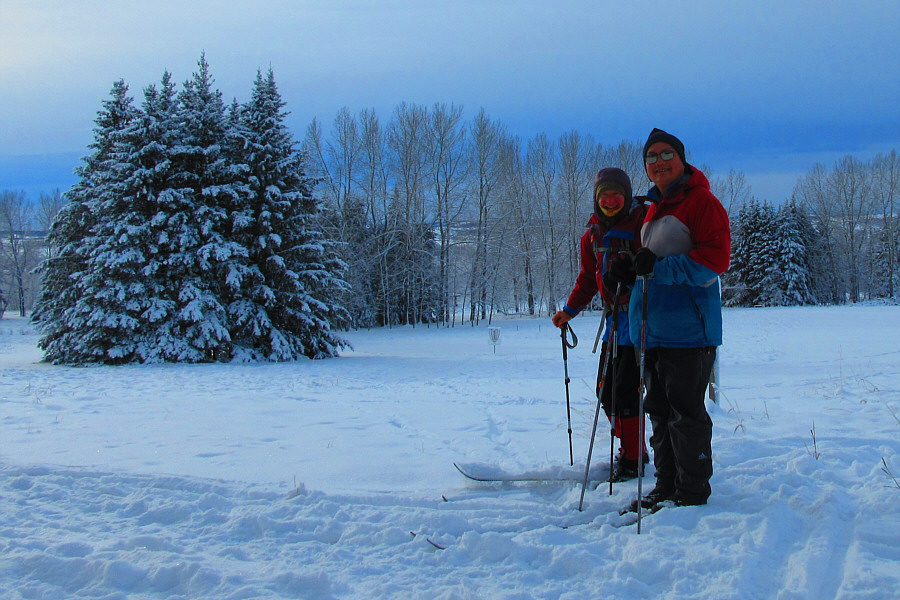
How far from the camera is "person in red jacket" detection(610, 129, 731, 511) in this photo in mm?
2684

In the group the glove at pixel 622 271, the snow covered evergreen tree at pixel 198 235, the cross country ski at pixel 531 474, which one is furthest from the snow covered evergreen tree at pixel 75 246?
the glove at pixel 622 271

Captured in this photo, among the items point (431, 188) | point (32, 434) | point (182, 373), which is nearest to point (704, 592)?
point (32, 434)

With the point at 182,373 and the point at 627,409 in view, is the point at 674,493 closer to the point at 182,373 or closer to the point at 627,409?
the point at 627,409

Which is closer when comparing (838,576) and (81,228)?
(838,576)

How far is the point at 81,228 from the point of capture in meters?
16.1

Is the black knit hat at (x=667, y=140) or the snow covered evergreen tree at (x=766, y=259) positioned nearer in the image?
the black knit hat at (x=667, y=140)

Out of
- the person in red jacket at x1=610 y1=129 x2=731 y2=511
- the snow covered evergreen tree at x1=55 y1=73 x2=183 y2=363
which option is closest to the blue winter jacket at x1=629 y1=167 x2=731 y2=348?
the person in red jacket at x1=610 y1=129 x2=731 y2=511

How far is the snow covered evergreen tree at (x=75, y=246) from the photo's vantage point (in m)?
14.9

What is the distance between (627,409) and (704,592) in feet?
4.37

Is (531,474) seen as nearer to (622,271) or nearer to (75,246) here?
(622,271)

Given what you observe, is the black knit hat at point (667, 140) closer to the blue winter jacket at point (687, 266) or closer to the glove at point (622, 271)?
the blue winter jacket at point (687, 266)

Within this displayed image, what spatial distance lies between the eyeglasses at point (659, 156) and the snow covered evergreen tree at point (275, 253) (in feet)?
45.5

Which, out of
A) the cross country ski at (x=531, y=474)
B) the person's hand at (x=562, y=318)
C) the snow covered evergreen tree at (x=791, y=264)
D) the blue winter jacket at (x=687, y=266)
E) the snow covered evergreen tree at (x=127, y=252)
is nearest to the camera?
the blue winter jacket at (x=687, y=266)

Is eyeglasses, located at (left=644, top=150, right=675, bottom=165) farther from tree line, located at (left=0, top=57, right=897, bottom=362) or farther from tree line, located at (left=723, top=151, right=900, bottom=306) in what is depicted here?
tree line, located at (left=723, top=151, right=900, bottom=306)
